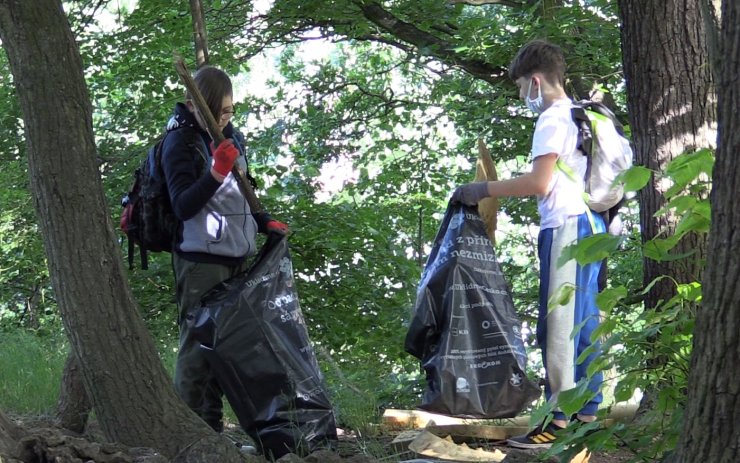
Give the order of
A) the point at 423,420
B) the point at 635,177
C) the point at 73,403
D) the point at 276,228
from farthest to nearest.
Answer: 1. the point at 423,420
2. the point at 73,403
3. the point at 276,228
4. the point at 635,177

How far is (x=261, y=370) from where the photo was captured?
11.3 ft

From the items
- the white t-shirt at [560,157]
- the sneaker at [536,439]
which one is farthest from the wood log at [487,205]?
the sneaker at [536,439]

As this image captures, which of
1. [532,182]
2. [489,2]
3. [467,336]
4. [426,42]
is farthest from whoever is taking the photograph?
[426,42]

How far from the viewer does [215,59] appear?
8164 millimetres

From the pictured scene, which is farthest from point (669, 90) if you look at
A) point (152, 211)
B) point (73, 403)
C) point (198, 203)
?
point (73, 403)

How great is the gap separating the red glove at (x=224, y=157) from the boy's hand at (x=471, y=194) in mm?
881

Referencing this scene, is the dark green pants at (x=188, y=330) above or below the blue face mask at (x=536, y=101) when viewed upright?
below

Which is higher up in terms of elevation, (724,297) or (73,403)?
(724,297)

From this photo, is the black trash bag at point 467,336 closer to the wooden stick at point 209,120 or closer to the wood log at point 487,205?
the wood log at point 487,205

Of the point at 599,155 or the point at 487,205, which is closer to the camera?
the point at 599,155

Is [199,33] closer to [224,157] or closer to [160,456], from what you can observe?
[224,157]

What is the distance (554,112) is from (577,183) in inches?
10.9

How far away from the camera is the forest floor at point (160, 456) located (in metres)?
2.67

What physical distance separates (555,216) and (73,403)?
2.09m
